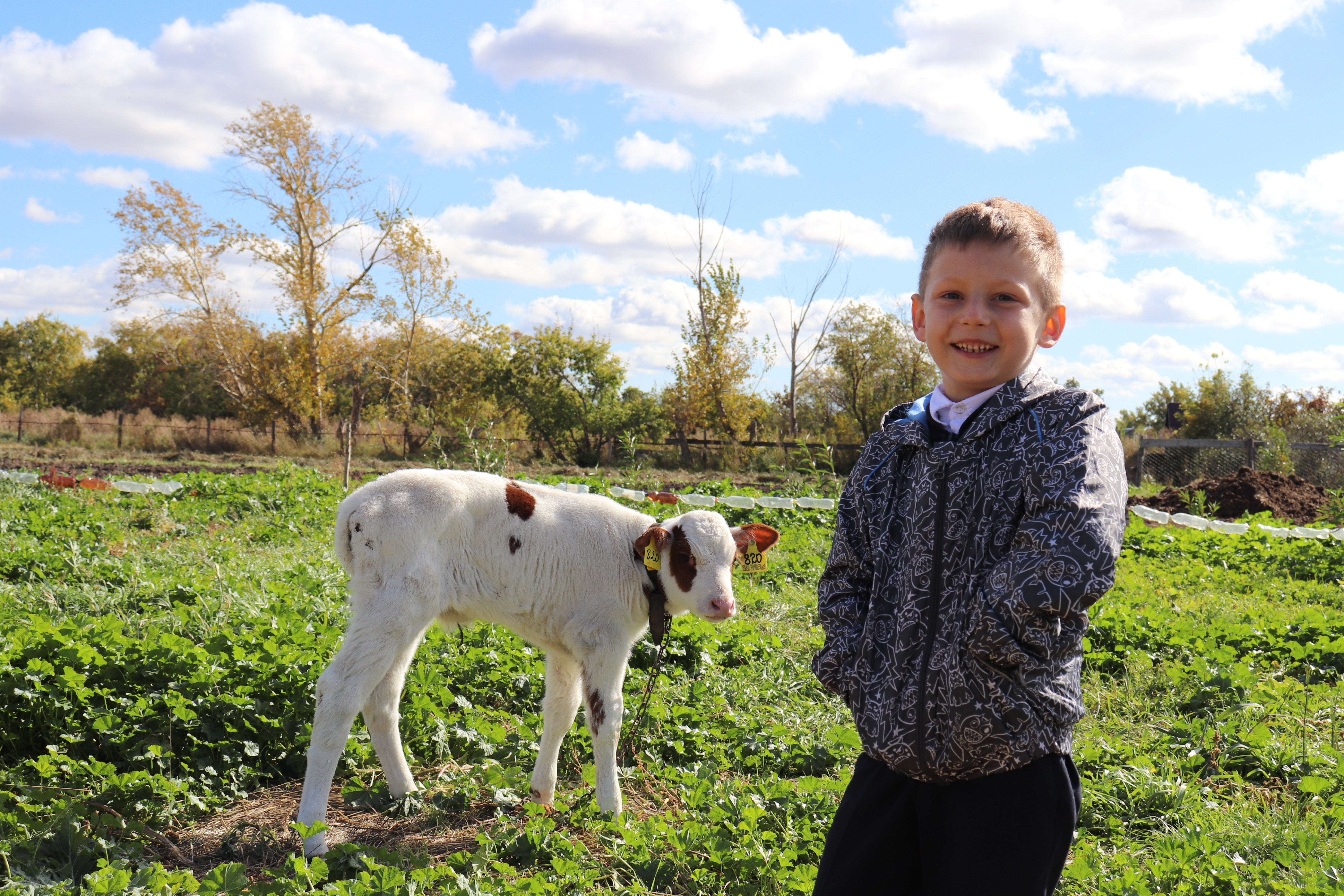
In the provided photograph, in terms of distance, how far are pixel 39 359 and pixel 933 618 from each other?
5539 centimetres

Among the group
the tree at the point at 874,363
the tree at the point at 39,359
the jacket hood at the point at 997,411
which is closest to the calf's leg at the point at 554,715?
the jacket hood at the point at 997,411

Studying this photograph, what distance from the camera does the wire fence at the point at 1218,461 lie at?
20.1 metres

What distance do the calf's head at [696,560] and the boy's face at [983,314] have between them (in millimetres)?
2188

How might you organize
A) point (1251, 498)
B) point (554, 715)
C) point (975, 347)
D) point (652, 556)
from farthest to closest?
1. point (1251, 498)
2. point (554, 715)
3. point (652, 556)
4. point (975, 347)

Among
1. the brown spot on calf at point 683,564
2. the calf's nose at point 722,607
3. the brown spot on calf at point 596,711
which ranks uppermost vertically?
the brown spot on calf at point 683,564

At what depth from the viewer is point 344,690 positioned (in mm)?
3795

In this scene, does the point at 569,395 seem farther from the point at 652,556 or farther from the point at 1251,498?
the point at 652,556

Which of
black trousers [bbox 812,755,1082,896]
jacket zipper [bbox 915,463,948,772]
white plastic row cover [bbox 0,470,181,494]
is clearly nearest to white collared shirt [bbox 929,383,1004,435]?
jacket zipper [bbox 915,463,948,772]

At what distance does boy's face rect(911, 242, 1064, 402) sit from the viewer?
2.04 meters

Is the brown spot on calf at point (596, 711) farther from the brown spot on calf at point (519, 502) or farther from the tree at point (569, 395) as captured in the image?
the tree at point (569, 395)

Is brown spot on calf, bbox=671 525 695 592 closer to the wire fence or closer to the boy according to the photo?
the boy

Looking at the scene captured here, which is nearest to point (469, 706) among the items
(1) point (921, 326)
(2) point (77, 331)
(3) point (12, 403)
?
(1) point (921, 326)

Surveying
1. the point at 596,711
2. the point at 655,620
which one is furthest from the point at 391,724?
the point at 655,620

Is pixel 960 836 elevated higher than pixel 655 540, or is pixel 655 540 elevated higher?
pixel 655 540
